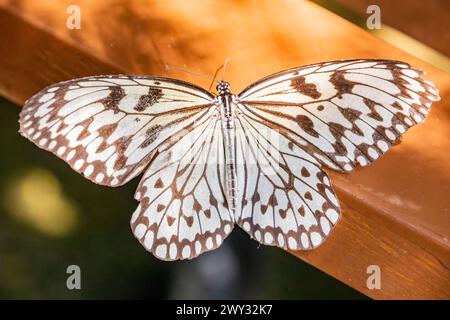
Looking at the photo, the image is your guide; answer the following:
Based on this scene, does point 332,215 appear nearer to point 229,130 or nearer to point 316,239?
point 316,239

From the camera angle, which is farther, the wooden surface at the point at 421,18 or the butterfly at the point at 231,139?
the wooden surface at the point at 421,18

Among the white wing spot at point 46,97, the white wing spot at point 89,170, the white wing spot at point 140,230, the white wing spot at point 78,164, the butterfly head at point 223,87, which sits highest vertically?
the white wing spot at point 46,97

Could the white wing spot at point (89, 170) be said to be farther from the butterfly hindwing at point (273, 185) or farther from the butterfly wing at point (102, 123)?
the butterfly hindwing at point (273, 185)

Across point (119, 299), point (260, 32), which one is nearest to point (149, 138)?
point (260, 32)

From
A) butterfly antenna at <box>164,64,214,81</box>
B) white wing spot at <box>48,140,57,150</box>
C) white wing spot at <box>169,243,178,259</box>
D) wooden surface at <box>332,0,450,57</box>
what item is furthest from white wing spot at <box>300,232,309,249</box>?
wooden surface at <box>332,0,450,57</box>

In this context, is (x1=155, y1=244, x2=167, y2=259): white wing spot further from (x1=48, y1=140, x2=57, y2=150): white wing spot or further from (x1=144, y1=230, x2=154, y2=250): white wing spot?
(x1=48, y1=140, x2=57, y2=150): white wing spot

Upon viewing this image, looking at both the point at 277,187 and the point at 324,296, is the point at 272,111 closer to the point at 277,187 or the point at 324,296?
the point at 277,187

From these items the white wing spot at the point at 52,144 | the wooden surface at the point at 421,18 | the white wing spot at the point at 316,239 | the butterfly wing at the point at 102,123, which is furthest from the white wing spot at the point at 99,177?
the wooden surface at the point at 421,18
